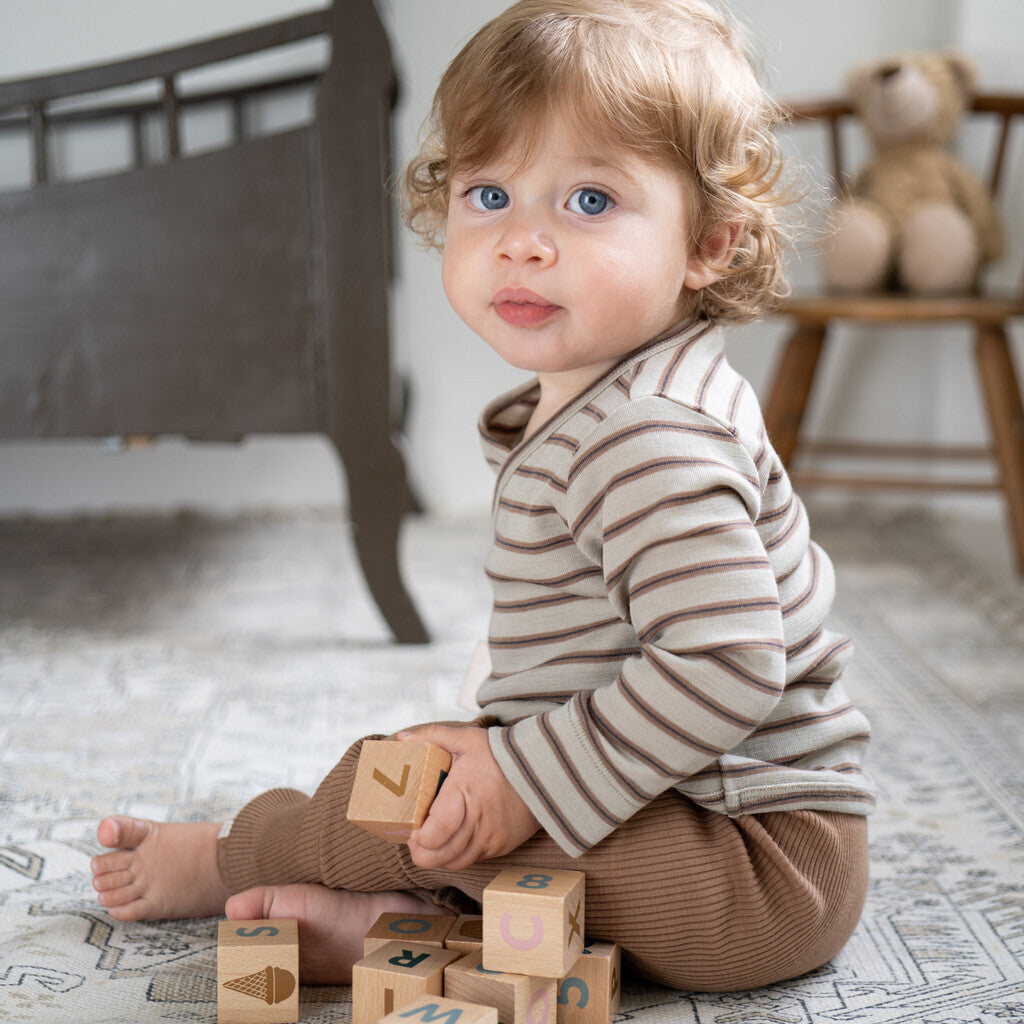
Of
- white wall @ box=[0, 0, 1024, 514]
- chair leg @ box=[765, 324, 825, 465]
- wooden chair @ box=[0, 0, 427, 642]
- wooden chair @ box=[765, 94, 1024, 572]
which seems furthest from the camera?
white wall @ box=[0, 0, 1024, 514]

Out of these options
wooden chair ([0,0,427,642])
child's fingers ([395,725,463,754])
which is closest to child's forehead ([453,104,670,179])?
child's fingers ([395,725,463,754])

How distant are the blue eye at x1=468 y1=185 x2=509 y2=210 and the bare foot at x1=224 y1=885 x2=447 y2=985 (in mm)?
386

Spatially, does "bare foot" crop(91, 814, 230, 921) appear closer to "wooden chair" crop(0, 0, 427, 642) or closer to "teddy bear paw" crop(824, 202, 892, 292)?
"wooden chair" crop(0, 0, 427, 642)

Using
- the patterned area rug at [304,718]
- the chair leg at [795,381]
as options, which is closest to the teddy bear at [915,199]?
the chair leg at [795,381]

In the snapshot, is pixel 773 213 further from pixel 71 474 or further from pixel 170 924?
pixel 71 474

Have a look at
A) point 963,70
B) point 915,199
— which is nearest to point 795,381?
point 915,199

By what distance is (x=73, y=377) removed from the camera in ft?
4.05

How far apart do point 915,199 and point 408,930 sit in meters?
1.48

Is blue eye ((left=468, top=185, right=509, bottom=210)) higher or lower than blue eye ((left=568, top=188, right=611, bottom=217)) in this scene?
lower

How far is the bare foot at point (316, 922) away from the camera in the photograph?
2.11 ft

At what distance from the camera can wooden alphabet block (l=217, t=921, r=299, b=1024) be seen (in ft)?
1.93

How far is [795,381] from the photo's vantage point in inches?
66.0

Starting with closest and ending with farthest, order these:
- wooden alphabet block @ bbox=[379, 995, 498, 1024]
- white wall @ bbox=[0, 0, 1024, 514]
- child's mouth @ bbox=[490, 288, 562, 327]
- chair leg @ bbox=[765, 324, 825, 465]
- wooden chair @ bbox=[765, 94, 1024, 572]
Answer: wooden alphabet block @ bbox=[379, 995, 498, 1024] < child's mouth @ bbox=[490, 288, 562, 327] < wooden chair @ bbox=[765, 94, 1024, 572] < chair leg @ bbox=[765, 324, 825, 465] < white wall @ bbox=[0, 0, 1024, 514]

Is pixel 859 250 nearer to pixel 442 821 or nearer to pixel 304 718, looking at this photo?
pixel 304 718
